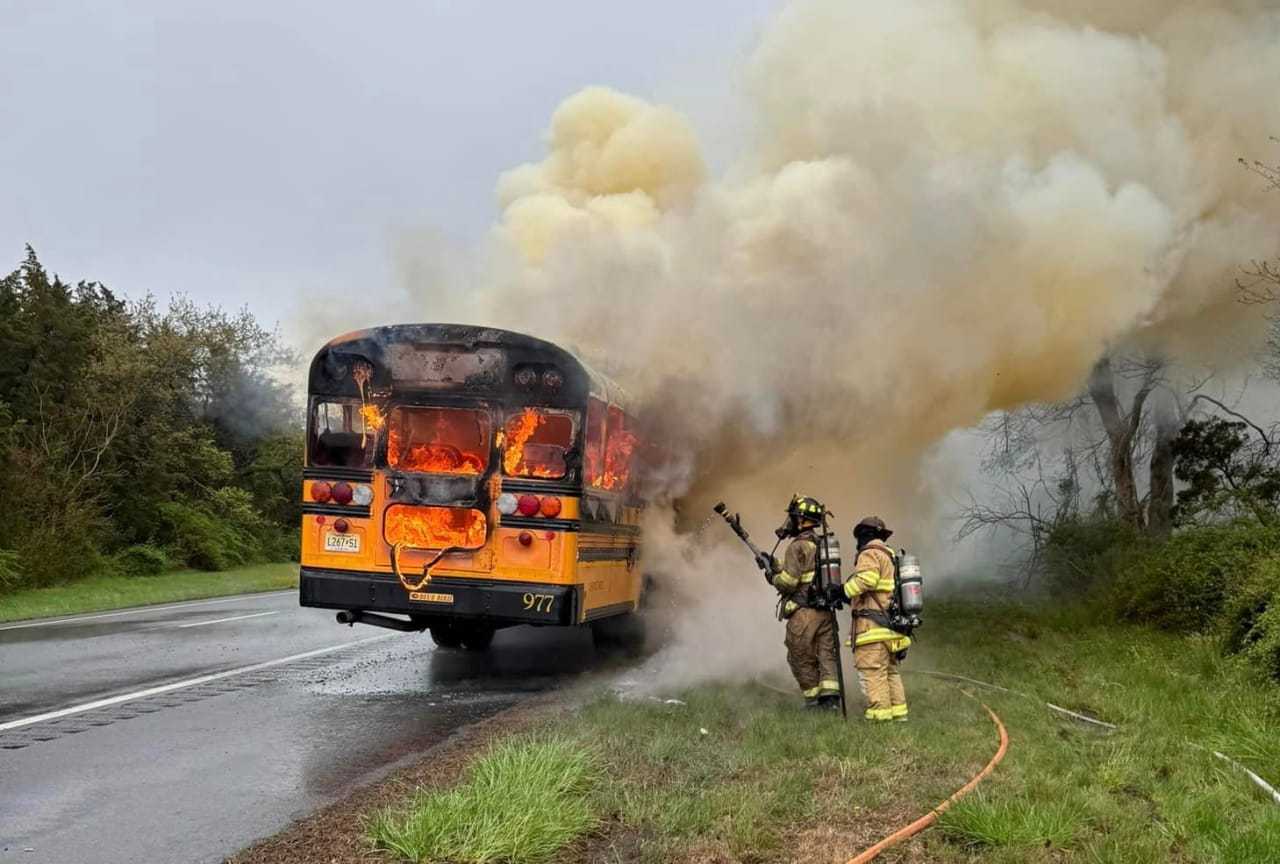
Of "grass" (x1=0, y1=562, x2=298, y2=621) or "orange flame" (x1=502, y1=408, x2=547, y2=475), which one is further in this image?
"grass" (x1=0, y1=562, x2=298, y2=621)

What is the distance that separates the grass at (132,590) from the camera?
1812 cm

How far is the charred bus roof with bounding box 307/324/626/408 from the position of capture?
848cm

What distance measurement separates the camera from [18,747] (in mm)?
6324

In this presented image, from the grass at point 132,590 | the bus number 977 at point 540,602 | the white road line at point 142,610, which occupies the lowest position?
the white road line at point 142,610

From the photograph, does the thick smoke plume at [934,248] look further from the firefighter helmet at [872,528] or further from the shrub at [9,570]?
the shrub at [9,570]

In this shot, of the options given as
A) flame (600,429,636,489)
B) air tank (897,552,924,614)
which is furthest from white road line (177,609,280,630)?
air tank (897,552,924,614)

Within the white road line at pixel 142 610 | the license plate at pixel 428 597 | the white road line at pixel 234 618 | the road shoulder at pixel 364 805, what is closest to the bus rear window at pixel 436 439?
the license plate at pixel 428 597

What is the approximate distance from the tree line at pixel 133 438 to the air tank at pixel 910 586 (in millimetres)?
18712

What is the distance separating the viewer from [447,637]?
11.3 metres

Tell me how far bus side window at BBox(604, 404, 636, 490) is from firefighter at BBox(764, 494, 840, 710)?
6.28ft

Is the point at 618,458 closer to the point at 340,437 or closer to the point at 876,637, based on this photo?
the point at 340,437

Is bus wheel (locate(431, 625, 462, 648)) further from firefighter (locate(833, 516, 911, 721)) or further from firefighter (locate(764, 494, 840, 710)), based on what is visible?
firefighter (locate(833, 516, 911, 721))

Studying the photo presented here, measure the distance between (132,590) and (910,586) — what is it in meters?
19.7

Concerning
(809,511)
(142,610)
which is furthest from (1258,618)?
(142,610)
